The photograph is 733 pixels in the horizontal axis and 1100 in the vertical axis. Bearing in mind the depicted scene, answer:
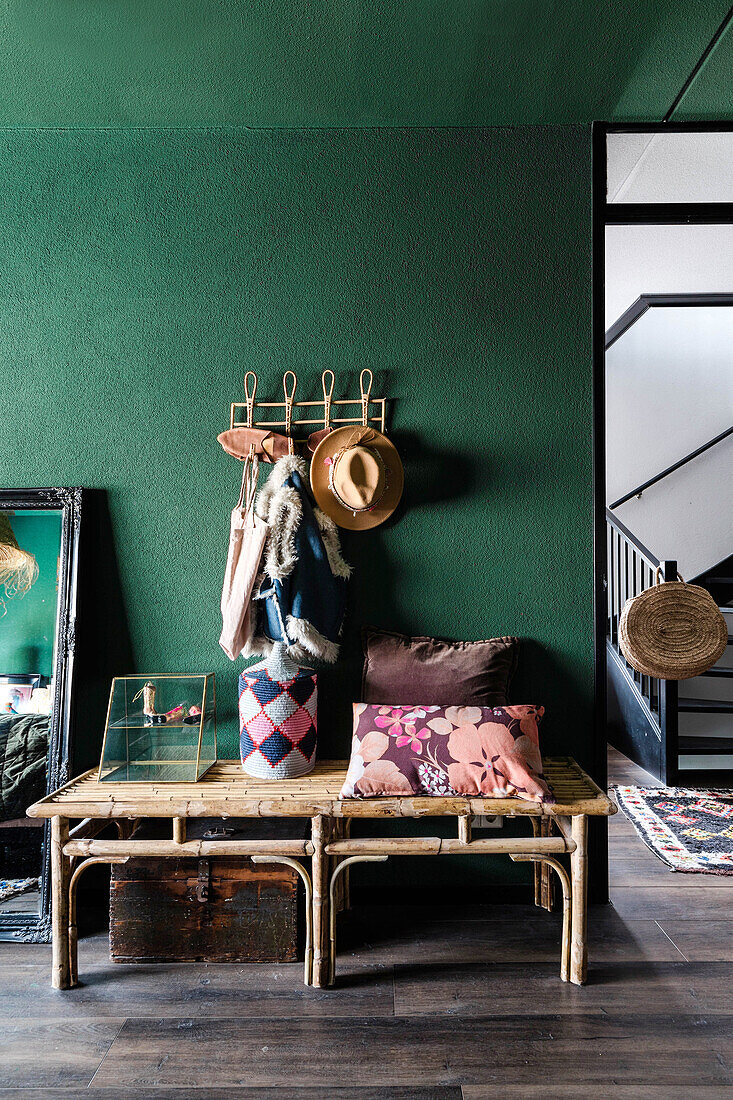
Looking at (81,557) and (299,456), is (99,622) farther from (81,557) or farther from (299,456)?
(299,456)

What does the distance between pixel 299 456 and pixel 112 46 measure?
56.8 inches

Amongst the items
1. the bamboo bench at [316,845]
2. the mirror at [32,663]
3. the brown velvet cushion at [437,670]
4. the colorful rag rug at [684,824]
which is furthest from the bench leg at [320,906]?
the colorful rag rug at [684,824]

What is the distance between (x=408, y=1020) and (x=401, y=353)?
85.8 inches

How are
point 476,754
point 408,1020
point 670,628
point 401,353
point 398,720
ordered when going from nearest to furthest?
point 408,1020
point 476,754
point 398,720
point 401,353
point 670,628

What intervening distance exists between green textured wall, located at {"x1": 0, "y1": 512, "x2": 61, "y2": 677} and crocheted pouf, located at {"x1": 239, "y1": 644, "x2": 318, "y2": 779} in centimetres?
81

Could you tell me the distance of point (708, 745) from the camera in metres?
4.49

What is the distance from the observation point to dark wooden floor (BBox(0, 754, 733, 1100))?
175 cm

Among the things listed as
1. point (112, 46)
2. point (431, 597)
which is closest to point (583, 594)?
point (431, 597)

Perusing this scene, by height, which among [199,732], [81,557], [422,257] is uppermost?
[422,257]

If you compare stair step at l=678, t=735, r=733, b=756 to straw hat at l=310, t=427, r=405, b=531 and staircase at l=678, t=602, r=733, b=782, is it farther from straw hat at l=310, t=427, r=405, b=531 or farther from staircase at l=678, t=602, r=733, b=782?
straw hat at l=310, t=427, r=405, b=531

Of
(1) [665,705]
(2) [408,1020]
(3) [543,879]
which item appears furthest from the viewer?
(1) [665,705]

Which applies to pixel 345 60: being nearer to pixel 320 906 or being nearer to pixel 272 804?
pixel 272 804

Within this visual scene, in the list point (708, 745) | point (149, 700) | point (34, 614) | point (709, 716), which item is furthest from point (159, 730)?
point (709, 716)

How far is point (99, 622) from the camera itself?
2715 millimetres
